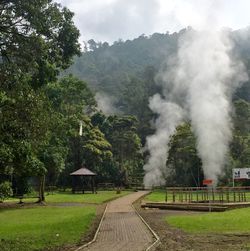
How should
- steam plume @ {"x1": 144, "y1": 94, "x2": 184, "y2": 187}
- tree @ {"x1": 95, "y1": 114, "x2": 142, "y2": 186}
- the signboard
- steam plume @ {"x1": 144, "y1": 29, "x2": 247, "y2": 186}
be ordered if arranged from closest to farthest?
the signboard, steam plume @ {"x1": 144, "y1": 29, "x2": 247, "y2": 186}, steam plume @ {"x1": 144, "y1": 94, "x2": 184, "y2": 187}, tree @ {"x1": 95, "y1": 114, "x2": 142, "y2": 186}

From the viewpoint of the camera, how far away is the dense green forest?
11445 mm

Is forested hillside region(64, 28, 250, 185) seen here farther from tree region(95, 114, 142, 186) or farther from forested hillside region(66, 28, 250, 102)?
tree region(95, 114, 142, 186)

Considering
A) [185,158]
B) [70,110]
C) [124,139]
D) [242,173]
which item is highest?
[124,139]

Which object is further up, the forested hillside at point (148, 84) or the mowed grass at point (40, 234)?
the forested hillside at point (148, 84)

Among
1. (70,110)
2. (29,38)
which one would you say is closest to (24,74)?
(29,38)

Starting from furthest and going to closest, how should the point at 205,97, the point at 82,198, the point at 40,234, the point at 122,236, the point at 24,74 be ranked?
the point at 205,97, the point at 82,198, the point at 40,234, the point at 122,236, the point at 24,74

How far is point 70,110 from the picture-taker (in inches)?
1452

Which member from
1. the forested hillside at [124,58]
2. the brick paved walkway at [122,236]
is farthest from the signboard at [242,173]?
the forested hillside at [124,58]

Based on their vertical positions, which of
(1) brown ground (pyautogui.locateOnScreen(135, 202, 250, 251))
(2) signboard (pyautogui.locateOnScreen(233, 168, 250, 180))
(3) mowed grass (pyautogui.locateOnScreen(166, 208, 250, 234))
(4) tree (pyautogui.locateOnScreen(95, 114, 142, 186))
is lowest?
(1) brown ground (pyautogui.locateOnScreen(135, 202, 250, 251))

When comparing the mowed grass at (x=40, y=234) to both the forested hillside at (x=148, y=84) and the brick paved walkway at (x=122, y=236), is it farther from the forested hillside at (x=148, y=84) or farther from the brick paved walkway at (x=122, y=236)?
the forested hillside at (x=148, y=84)

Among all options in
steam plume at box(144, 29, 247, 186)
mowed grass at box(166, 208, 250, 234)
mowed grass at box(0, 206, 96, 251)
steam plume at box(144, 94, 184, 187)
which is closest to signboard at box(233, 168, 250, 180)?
steam plume at box(144, 29, 247, 186)

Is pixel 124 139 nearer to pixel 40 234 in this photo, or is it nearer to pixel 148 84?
pixel 148 84

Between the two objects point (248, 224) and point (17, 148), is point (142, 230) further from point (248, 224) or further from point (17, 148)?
point (17, 148)

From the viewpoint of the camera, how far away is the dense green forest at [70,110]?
1145cm
